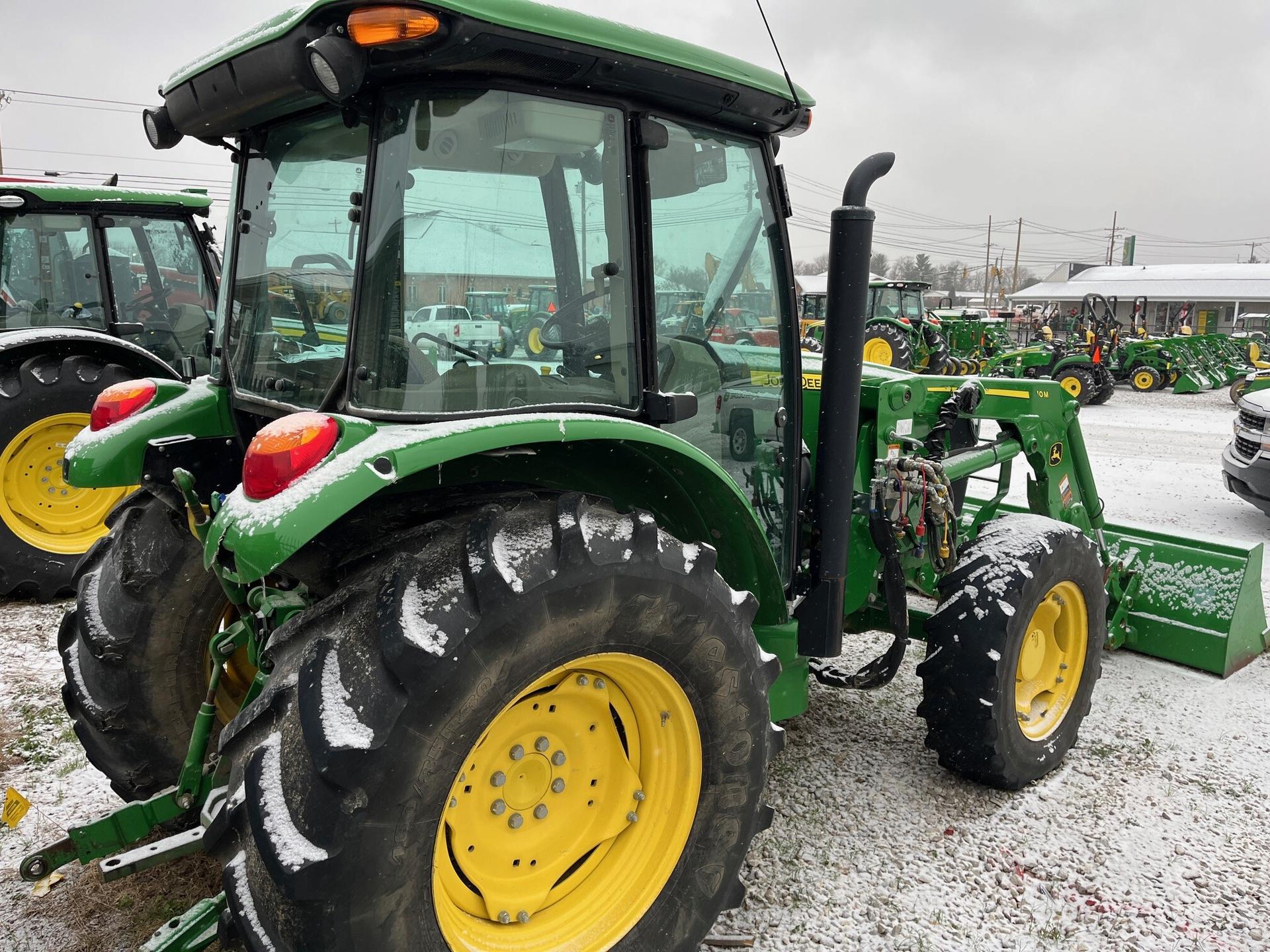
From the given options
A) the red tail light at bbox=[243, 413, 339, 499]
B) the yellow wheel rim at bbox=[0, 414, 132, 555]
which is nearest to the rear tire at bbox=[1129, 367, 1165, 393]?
the yellow wheel rim at bbox=[0, 414, 132, 555]

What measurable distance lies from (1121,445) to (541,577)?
1155 cm

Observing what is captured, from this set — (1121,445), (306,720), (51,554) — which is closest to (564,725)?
(306,720)

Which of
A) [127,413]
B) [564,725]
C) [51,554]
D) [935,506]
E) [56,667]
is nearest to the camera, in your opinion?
[564,725]

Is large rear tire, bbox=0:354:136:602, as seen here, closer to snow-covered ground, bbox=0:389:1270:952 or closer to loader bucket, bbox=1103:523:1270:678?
snow-covered ground, bbox=0:389:1270:952

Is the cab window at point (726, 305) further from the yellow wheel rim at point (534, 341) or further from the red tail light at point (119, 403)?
the red tail light at point (119, 403)

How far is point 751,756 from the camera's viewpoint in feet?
7.41

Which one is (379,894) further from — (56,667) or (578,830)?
(56,667)

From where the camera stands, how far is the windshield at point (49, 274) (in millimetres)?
5918

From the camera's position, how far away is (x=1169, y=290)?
4828 centimetres

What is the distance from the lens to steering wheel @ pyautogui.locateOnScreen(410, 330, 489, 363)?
6.48 feet

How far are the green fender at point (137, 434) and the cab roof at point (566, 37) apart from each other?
0.87 metres

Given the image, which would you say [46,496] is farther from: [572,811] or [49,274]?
[572,811]

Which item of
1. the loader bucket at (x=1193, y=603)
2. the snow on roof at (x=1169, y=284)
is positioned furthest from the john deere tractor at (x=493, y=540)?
the snow on roof at (x=1169, y=284)

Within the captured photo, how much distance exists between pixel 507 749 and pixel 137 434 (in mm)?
1530
